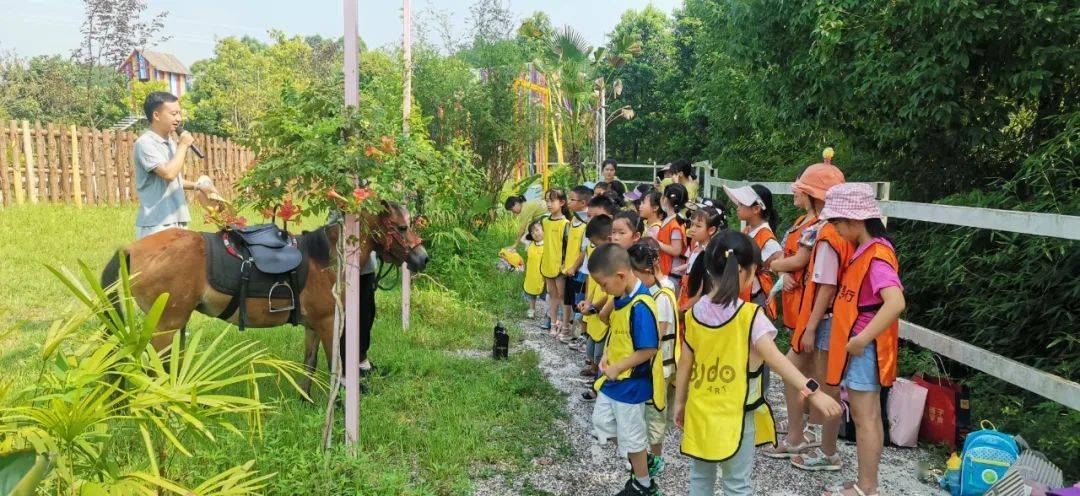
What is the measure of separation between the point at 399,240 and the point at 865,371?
2.80 metres

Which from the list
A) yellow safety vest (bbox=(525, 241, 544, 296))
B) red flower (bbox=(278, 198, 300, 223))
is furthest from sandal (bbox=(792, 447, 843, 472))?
yellow safety vest (bbox=(525, 241, 544, 296))

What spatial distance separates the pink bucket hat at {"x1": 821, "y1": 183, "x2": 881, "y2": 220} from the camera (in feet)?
10.8

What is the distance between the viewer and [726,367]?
9.62 feet

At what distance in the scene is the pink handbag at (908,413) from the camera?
13.9 feet

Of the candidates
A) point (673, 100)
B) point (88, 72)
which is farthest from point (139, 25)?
point (673, 100)

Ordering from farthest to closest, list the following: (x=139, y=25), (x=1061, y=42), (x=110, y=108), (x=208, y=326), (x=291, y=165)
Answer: (x=110, y=108) → (x=139, y=25) → (x=208, y=326) → (x=1061, y=42) → (x=291, y=165)

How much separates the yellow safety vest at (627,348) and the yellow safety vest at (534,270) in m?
3.82

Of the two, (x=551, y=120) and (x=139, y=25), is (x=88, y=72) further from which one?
(x=551, y=120)

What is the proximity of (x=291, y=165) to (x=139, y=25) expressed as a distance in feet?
100

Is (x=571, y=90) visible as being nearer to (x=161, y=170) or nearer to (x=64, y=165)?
(x=64, y=165)

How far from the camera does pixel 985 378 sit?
15.9ft

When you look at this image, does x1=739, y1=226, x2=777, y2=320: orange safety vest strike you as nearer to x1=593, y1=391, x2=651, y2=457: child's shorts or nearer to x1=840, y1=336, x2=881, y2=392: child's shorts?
x1=840, y1=336, x2=881, y2=392: child's shorts

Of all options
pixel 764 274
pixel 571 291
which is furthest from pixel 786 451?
pixel 571 291

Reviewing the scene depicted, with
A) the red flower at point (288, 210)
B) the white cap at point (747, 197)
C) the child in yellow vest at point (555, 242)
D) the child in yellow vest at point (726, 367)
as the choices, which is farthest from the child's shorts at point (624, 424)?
the child in yellow vest at point (555, 242)
